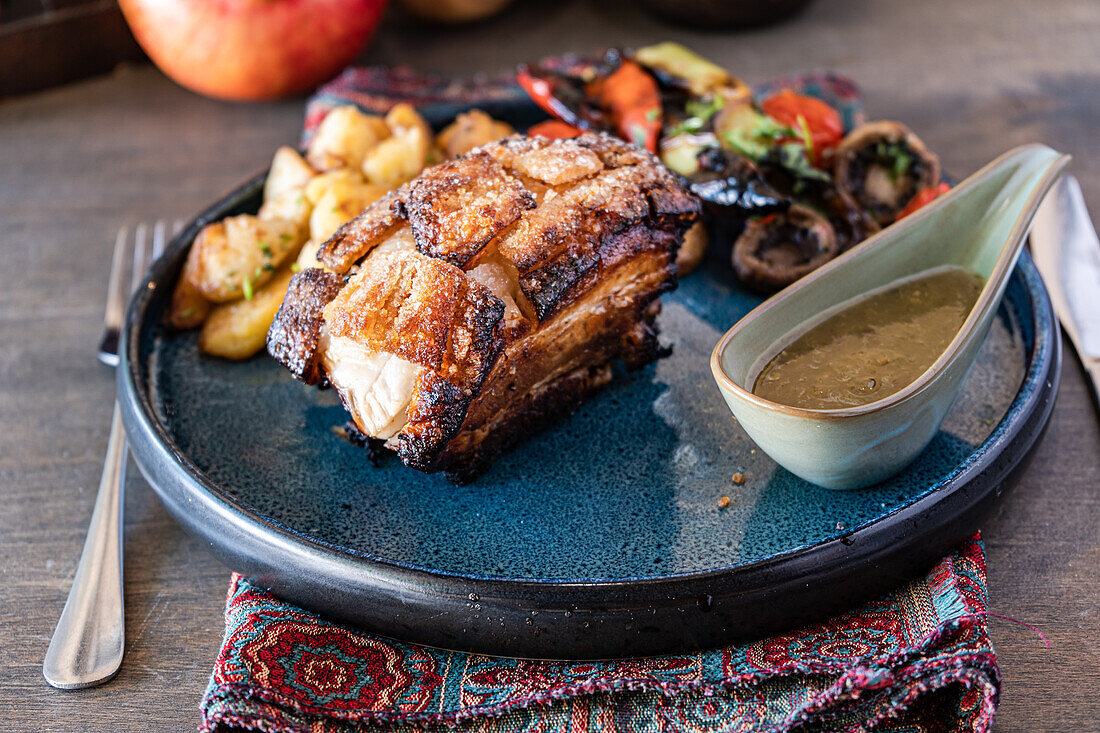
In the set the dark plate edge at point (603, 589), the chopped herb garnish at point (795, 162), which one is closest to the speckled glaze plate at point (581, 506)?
the dark plate edge at point (603, 589)

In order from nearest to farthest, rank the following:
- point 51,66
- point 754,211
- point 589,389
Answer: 1. point 589,389
2. point 754,211
3. point 51,66

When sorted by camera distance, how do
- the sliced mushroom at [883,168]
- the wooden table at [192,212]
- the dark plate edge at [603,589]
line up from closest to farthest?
the dark plate edge at [603,589], the wooden table at [192,212], the sliced mushroom at [883,168]

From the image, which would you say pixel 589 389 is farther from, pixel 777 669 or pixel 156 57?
pixel 156 57

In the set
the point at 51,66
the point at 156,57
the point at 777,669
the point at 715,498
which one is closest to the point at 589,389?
the point at 715,498

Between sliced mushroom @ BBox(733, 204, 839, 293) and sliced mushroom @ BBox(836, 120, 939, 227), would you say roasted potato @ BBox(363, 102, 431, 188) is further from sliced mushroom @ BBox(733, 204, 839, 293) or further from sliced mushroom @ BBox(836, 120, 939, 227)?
sliced mushroom @ BBox(836, 120, 939, 227)

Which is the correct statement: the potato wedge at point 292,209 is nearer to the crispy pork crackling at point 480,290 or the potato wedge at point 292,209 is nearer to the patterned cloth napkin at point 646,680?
the crispy pork crackling at point 480,290

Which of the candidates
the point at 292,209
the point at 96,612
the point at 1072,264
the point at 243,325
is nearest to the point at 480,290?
the point at 243,325
